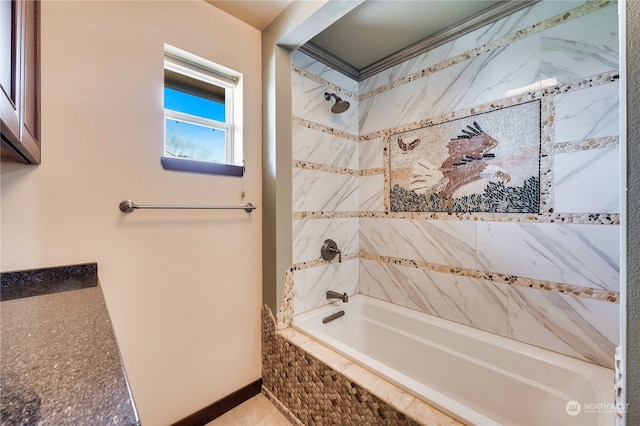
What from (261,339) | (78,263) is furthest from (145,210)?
(261,339)

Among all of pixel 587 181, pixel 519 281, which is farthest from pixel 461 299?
pixel 587 181

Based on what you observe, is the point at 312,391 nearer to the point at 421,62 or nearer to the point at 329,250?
the point at 329,250

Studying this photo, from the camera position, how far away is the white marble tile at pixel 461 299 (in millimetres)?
1678

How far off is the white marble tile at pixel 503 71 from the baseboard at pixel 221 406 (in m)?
2.52

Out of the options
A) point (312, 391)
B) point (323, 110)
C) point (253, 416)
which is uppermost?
point (323, 110)

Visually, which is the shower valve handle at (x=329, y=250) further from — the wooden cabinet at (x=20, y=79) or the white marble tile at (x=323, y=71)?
the wooden cabinet at (x=20, y=79)

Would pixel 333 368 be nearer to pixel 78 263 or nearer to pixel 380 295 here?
pixel 380 295

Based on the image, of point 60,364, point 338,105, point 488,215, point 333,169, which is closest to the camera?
point 60,364

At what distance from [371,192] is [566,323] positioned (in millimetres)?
1558

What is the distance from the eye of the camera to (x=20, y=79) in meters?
0.81

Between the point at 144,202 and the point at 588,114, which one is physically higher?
the point at 588,114

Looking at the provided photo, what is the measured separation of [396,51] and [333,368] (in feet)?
7.93

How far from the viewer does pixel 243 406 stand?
1.71 m

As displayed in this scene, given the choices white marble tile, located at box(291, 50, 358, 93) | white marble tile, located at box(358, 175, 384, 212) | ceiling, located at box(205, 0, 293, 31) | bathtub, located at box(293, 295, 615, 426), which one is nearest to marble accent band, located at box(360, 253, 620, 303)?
bathtub, located at box(293, 295, 615, 426)
